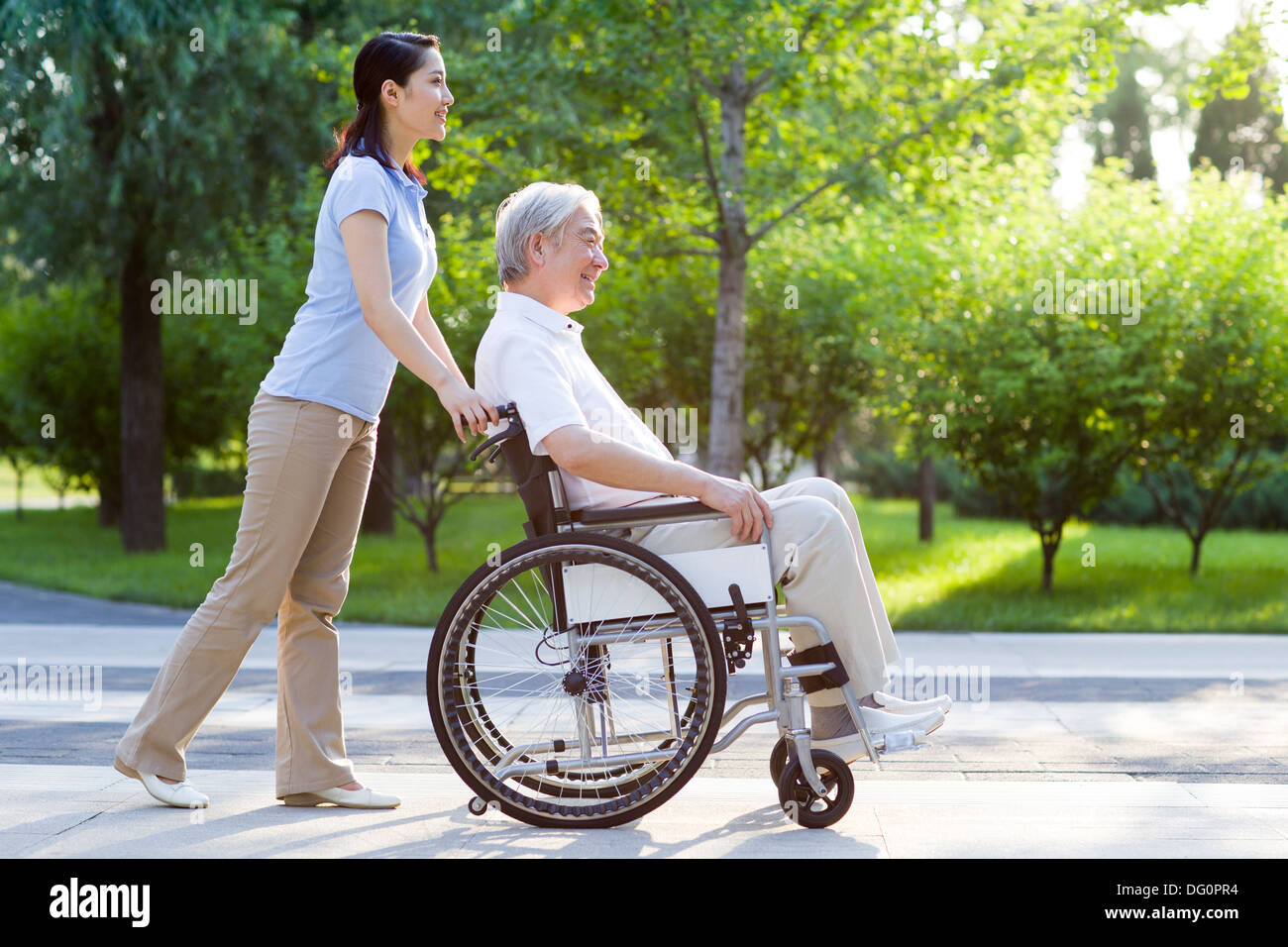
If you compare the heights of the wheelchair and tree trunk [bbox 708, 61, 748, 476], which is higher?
tree trunk [bbox 708, 61, 748, 476]

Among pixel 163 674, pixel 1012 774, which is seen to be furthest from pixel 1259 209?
pixel 163 674

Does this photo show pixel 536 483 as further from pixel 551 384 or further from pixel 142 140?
pixel 142 140

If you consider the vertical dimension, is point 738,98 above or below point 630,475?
above

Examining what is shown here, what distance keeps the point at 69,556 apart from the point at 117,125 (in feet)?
13.3

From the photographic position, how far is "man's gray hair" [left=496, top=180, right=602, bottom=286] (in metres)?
3.16

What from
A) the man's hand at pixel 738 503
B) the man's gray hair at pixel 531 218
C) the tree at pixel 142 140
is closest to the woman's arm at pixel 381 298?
the man's gray hair at pixel 531 218

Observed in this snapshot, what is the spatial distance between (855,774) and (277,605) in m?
1.63

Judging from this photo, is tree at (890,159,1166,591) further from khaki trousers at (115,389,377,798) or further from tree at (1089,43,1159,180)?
tree at (1089,43,1159,180)

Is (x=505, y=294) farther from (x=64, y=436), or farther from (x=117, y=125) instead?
(x=64, y=436)

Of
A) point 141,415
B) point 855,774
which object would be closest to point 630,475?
point 855,774

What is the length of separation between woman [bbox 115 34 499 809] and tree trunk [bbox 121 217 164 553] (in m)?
Answer: 11.0

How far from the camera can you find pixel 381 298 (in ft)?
10.1

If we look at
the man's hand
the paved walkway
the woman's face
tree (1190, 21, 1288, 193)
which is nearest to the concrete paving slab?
the paved walkway
